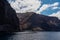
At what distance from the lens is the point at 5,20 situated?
186750 millimetres

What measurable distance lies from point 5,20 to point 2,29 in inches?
749

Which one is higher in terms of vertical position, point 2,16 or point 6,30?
point 2,16

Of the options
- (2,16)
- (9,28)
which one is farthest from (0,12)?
(9,28)

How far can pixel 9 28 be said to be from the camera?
192375 millimetres

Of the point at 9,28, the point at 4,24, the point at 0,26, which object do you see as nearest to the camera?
the point at 0,26

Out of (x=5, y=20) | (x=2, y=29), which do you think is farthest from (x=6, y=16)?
(x=2, y=29)

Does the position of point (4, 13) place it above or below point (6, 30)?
above

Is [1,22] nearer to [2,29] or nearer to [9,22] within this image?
[2,29]

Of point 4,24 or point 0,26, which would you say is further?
point 4,24

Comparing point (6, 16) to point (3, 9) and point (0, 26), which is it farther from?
point (0, 26)

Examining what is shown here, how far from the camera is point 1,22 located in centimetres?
17712

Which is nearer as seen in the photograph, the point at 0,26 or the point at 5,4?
the point at 0,26

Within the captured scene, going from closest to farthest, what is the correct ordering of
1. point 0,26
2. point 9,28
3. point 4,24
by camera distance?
point 0,26, point 4,24, point 9,28

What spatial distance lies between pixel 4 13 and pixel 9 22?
15097mm
